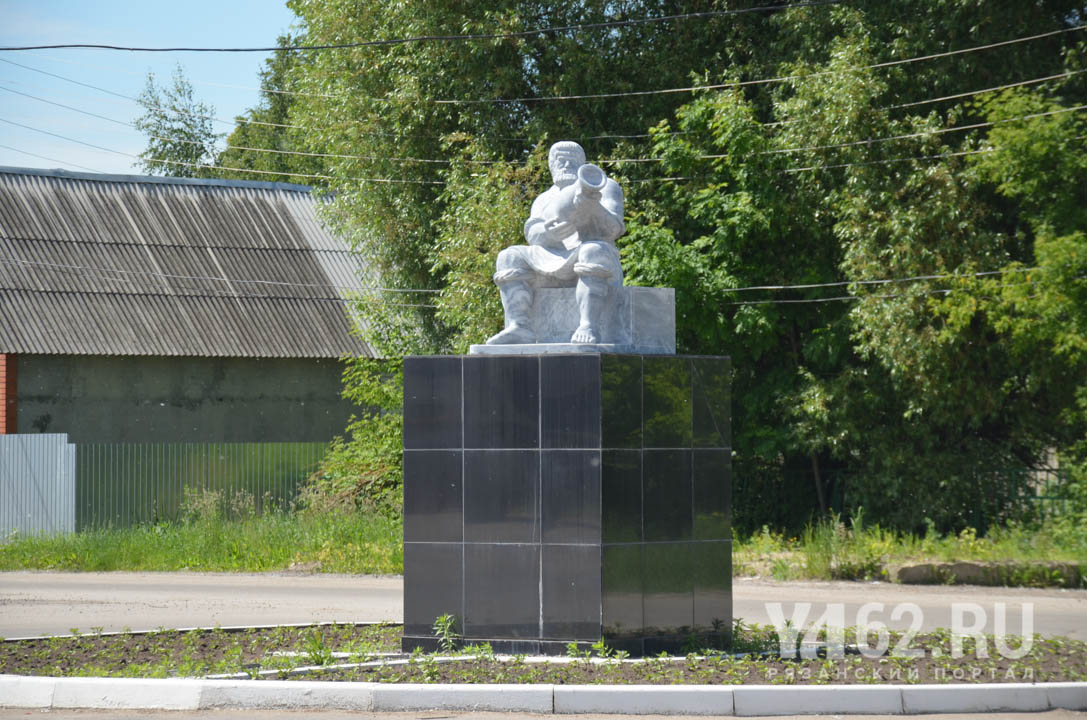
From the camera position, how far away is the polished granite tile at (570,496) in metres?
10.1

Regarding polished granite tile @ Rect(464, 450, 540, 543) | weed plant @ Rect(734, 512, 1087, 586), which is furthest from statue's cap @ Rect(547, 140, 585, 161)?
weed plant @ Rect(734, 512, 1087, 586)

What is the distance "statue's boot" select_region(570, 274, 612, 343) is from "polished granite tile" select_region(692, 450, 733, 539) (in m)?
1.34

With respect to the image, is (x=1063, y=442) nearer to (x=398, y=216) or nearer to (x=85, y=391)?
(x=398, y=216)

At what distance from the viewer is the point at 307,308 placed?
32.6 metres

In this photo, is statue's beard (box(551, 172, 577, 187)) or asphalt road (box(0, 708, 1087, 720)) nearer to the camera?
asphalt road (box(0, 708, 1087, 720))

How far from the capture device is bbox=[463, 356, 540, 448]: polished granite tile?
10367 millimetres

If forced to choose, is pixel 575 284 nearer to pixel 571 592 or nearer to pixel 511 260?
pixel 511 260

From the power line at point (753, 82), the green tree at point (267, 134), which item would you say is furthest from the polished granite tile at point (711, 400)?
the green tree at point (267, 134)

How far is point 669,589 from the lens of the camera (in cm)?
1046

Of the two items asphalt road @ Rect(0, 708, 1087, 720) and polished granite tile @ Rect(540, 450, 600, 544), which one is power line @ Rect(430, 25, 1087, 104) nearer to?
polished granite tile @ Rect(540, 450, 600, 544)

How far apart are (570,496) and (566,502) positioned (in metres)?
0.06

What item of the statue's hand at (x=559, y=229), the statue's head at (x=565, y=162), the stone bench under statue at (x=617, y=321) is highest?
the statue's head at (x=565, y=162)

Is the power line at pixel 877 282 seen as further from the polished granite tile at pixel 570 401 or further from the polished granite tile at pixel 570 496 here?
the polished granite tile at pixel 570 496

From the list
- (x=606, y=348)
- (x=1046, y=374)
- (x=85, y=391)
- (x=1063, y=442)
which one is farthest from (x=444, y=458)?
(x=85, y=391)
